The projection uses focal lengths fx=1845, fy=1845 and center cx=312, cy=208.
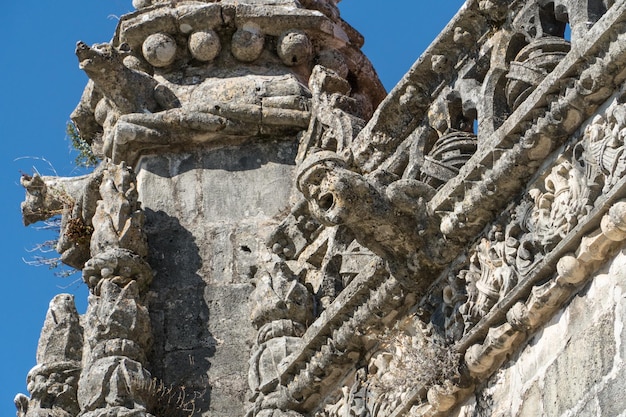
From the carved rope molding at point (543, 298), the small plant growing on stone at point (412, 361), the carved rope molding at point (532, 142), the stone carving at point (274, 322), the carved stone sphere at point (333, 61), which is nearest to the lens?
the carved rope molding at point (543, 298)

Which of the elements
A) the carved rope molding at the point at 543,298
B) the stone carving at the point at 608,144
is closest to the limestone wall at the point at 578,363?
the carved rope molding at the point at 543,298

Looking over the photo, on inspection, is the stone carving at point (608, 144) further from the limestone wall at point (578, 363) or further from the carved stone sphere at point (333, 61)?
the carved stone sphere at point (333, 61)

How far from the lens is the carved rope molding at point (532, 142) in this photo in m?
7.66

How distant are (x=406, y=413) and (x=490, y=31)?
191 centimetres

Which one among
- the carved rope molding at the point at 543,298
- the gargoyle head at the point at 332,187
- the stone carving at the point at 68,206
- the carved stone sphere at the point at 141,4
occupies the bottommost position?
the carved rope molding at the point at 543,298

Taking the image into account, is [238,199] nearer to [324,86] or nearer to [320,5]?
[324,86]

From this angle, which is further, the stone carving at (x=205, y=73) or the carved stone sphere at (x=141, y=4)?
the carved stone sphere at (x=141, y=4)

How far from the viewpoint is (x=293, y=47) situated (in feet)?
39.4

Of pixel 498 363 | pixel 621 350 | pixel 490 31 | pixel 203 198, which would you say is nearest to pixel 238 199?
pixel 203 198

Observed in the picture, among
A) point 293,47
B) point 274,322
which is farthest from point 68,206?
point 274,322

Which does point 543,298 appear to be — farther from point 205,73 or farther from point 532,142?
point 205,73

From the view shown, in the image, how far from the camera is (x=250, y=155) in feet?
38.0

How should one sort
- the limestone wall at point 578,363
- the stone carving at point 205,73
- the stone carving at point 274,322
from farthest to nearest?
the stone carving at point 205,73, the stone carving at point 274,322, the limestone wall at point 578,363

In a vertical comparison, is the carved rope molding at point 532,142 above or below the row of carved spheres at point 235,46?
below
